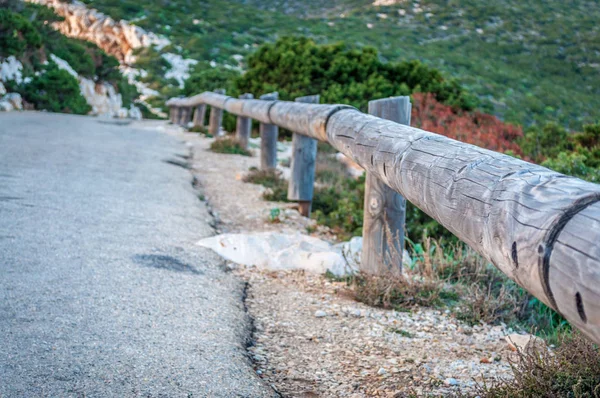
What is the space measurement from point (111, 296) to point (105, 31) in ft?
135

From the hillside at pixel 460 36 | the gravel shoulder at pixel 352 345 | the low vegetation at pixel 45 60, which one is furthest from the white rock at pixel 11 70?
the hillside at pixel 460 36

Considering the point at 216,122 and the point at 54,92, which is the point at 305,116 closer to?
the point at 216,122

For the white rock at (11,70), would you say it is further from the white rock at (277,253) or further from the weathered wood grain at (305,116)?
the white rock at (277,253)

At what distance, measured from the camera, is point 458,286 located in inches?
150

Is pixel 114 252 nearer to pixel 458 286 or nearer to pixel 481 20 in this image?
pixel 458 286

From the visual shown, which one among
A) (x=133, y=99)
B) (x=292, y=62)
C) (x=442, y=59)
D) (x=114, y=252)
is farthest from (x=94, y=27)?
(x=114, y=252)

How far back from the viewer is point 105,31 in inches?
1594

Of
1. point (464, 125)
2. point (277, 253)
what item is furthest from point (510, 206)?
point (464, 125)

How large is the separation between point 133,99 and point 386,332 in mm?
25052

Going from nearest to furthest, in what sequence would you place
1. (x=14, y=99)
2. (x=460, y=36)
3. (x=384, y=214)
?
(x=384, y=214), (x=14, y=99), (x=460, y=36)

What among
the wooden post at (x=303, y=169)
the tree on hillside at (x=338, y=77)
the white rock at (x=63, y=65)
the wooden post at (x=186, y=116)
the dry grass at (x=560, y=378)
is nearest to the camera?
the dry grass at (x=560, y=378)

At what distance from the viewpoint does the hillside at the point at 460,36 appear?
28.2 metres

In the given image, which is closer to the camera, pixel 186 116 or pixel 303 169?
pixel 303 169

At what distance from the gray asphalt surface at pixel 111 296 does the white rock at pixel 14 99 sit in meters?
11.5
